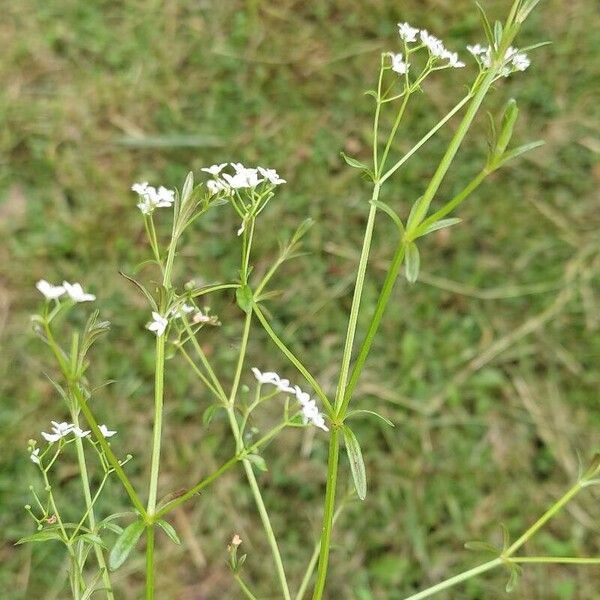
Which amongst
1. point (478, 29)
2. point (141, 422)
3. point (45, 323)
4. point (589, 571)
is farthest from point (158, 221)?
point (45, 323)

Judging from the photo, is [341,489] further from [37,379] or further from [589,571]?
[37,379]

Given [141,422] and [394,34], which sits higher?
[394,34]

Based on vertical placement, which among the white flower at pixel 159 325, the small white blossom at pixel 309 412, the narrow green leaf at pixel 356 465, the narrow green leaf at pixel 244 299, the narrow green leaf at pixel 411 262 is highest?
the narrow green leaf at pixel 411 262

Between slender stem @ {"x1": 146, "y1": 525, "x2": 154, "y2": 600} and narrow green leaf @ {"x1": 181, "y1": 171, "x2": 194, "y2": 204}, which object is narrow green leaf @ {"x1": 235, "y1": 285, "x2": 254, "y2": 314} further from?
slender stem @ {"x1": 146, "y1": 525, "x2": 154, "y2": 600}

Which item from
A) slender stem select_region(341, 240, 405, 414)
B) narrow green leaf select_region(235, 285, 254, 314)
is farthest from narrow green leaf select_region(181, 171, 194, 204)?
slender stem select_region(341, 240, 405, 414)

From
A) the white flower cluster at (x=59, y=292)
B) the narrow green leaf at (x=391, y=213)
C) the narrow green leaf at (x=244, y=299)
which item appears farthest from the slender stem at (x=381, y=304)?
the white flower cluster at (x=59, y=292)

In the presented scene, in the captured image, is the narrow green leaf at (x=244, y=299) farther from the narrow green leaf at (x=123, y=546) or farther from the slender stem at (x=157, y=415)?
the narrow green leaf at (x=123, y=546)

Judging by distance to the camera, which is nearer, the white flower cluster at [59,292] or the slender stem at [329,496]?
the white flower cluster at [59,292]

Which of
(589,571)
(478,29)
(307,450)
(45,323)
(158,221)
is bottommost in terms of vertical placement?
(589,571)
